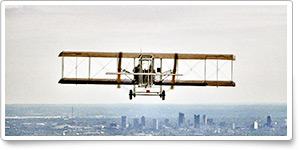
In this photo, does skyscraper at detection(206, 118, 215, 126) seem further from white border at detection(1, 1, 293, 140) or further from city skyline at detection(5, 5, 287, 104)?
white border at detection(1, 1, 293, 140)

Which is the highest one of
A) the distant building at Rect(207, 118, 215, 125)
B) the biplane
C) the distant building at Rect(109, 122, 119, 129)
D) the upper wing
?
the upper wing

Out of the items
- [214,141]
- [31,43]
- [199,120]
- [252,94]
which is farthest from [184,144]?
[31,43]

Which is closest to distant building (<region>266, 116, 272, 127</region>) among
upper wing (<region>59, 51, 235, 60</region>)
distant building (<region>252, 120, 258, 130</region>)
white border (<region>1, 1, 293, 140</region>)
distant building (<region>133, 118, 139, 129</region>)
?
distant building (<region>252, 120, 258, 130</region>)

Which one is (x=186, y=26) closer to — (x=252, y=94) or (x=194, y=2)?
(x=194, y=2)

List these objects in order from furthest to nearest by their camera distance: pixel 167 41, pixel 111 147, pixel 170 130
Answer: pixel 167 41
pixel 170 130
pixel 111 147

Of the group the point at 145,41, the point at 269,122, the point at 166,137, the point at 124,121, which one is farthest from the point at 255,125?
the point at 145,41

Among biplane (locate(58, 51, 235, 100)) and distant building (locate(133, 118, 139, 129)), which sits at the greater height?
biplane (locate(58, 51, 235, 100))

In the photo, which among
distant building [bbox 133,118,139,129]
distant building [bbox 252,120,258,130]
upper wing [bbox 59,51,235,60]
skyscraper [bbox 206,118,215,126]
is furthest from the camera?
skyscraper [bbox 206,118,215,126]

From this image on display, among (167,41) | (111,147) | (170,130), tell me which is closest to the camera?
(111,147)
